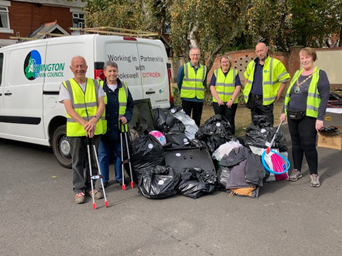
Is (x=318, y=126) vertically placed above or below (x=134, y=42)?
below

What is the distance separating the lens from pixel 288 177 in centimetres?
477

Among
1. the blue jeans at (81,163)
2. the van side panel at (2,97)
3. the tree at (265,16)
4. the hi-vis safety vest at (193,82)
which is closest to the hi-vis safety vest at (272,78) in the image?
the hi-vis safety vest at (193,82)

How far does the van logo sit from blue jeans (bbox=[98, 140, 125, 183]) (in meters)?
1.98

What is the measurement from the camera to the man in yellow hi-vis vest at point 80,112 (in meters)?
3.78

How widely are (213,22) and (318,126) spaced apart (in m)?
7.22

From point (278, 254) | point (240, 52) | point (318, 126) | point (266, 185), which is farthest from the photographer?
point (240, 52)

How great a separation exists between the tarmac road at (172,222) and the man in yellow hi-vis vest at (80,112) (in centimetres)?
49

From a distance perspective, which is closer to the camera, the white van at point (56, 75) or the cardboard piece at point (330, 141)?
the white van at point (56, 75)

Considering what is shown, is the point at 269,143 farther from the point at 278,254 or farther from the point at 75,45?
the point at 75,45

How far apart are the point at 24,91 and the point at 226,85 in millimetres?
3639

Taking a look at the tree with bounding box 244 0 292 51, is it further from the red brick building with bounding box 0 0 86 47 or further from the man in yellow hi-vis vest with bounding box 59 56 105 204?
the red brick building with bounding box 0 0 86 47

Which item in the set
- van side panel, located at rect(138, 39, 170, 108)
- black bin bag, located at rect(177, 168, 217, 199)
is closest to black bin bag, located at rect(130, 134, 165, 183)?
black bin bag, located at rect(177, 168, 217, 199)

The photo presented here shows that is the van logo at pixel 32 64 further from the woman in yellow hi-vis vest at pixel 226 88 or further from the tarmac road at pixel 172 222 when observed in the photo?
the woman in yellow hi-vis vest at pixel 226 88

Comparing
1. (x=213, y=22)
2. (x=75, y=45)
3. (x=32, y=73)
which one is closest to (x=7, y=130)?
(x=32, y=73)
